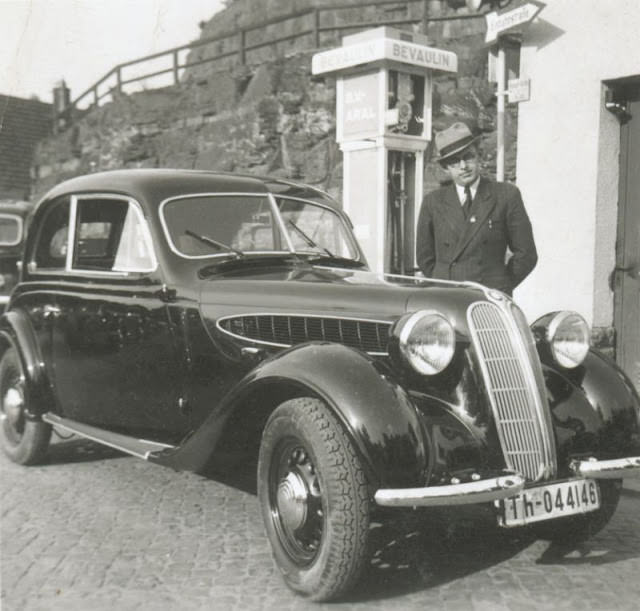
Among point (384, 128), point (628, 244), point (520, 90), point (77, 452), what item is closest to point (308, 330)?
point (77, 452)

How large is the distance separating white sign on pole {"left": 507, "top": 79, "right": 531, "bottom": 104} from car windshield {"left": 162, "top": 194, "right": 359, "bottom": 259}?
2771mm

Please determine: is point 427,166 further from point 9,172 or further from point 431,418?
point 9,172

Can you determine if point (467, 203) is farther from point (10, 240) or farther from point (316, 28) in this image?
point (316, 28)

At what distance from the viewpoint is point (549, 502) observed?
3094 mm

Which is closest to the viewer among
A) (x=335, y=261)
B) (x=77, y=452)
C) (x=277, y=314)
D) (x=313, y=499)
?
(x=313, y=499)

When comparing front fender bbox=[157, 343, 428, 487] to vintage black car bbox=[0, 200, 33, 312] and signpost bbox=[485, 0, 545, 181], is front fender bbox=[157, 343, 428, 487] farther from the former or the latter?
vintage black car bbox=[0, 200, 33, 312]

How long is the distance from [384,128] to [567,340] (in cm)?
376

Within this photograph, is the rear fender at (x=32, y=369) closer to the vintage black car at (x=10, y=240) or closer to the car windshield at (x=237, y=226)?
the car windshield at (x=237, y=226)

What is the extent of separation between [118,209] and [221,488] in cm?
167

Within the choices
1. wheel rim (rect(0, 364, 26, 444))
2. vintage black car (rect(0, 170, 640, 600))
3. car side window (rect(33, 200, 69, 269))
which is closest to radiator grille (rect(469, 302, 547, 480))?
vintage black car (rect(0, 170, 640, 600))

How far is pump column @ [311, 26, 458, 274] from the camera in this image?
694cm

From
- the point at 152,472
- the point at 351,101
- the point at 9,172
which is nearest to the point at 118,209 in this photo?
the point at 152,472

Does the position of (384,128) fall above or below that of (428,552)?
above

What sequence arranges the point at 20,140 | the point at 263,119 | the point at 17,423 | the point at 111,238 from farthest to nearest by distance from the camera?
the point at 20,140 < the point at 263,119 < the point at 17,423 < the point at 111,238
